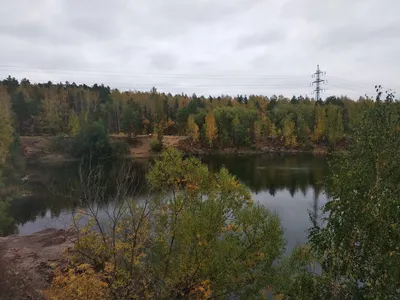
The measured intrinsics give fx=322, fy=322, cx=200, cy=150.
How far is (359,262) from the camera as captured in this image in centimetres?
872

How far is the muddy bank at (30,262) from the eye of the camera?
19.1m

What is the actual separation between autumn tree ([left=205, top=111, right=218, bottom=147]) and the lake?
61.2 feet

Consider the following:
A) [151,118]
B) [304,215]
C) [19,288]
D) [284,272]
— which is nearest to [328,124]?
[151,118]

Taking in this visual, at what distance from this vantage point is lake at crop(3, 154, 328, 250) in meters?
35.0

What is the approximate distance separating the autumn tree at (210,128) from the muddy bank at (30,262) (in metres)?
66.2

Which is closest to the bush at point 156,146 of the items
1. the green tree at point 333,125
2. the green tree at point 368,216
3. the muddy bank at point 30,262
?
the green tree at point 333,125

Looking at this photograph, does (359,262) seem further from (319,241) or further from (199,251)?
(199,251)

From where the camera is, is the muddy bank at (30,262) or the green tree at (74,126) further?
the green tree at (74,126)

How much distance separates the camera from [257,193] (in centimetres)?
4644

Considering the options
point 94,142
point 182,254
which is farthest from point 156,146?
point 182,254

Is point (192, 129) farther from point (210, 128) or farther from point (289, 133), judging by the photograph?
point (289, 133)

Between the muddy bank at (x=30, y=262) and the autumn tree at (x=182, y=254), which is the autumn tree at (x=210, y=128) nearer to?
the muddy bank at (x=30, y=262)

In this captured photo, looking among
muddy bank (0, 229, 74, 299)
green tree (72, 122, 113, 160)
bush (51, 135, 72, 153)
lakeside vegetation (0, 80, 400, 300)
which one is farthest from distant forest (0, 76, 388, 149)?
lakeside vegetation (0, 80, 400, 300)

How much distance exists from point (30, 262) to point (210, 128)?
74.1 metres
